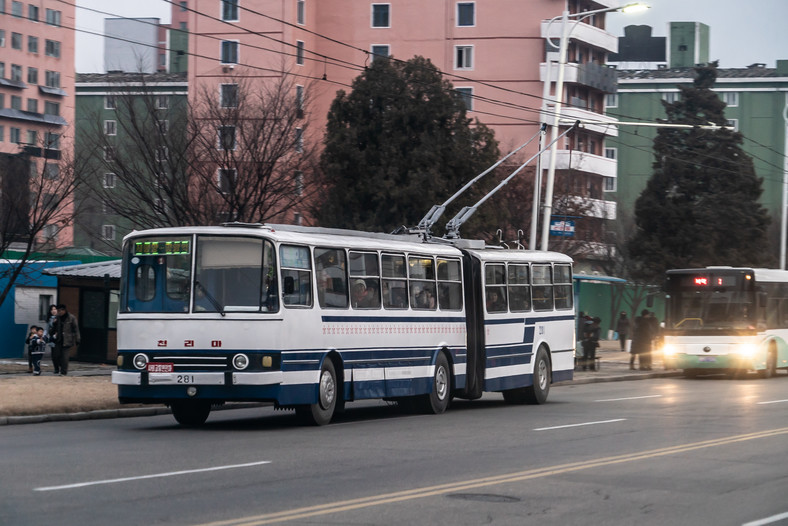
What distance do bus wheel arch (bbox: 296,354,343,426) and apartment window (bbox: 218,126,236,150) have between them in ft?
52.2

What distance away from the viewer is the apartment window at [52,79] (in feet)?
364

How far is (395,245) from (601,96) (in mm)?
62306

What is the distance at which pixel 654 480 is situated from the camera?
12.1 metres

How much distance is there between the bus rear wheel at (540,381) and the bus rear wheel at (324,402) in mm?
6845

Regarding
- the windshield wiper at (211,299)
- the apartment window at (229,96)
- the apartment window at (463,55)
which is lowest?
the windshield wiper at (211,299)

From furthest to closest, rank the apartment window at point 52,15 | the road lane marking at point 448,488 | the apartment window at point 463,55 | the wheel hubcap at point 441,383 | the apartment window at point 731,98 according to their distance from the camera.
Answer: the apartment window at point 52,15
the apartment window at point 731,98
the apartment window at point 463,55
the wheel hubcap at point 441,383
the road lane marking at point 448,488

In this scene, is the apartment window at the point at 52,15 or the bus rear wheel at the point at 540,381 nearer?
the bus rear wheel at the point at 540,381

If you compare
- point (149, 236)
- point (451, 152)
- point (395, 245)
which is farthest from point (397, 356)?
point (451, 152)

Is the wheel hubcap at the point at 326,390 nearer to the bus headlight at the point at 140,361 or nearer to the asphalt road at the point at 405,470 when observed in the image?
the asphalt road at the point at 405,470

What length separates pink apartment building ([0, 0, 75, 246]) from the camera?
106m

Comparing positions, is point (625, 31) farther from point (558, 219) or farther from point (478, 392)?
point (478, 392)

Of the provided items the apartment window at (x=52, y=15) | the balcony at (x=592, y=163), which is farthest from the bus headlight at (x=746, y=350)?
the apartment window at (x=52, y=15)

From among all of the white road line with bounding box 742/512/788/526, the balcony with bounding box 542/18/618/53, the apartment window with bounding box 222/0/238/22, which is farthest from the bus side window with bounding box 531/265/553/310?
the apartment window with bounding box 222/0/238/22

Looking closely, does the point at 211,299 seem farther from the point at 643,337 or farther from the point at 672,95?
the point at 672,95
